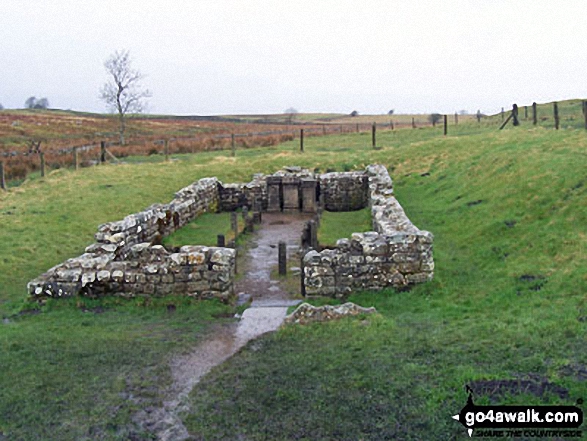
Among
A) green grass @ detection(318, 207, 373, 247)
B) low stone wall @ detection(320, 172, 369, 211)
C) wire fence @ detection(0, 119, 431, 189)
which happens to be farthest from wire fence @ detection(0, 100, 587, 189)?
green grass @ detection(318, 207, 373, 247)

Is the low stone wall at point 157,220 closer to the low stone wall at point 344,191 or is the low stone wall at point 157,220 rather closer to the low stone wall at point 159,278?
the low stone wall at point 159,278

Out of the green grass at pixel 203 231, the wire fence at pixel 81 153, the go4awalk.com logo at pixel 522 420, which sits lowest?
the go4awalk.com logo at pixel 522 420

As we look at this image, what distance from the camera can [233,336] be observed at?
350 inches

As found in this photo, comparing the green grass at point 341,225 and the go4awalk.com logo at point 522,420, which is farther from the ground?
the green grass at point 341,225

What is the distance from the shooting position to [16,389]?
704 cm

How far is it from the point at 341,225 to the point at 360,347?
11348 mm

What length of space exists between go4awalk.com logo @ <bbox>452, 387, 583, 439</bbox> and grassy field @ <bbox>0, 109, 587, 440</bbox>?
0.15 metres

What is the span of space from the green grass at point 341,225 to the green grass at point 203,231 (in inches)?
107

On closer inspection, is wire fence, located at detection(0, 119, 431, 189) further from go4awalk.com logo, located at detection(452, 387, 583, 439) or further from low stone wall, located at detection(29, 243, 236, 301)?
go4awalk.com logo, located at detection(452, 387, 583, 439)

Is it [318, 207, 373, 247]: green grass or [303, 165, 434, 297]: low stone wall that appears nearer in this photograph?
[303, 165, 434, 297]: low stone wall

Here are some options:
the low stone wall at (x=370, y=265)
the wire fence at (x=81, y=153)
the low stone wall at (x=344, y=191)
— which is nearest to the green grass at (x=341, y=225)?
the low stone wall at (x=344, y=191)

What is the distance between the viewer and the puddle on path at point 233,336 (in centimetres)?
631

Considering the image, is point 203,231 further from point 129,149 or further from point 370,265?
point 129,149

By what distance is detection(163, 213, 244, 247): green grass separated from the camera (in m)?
16.5
